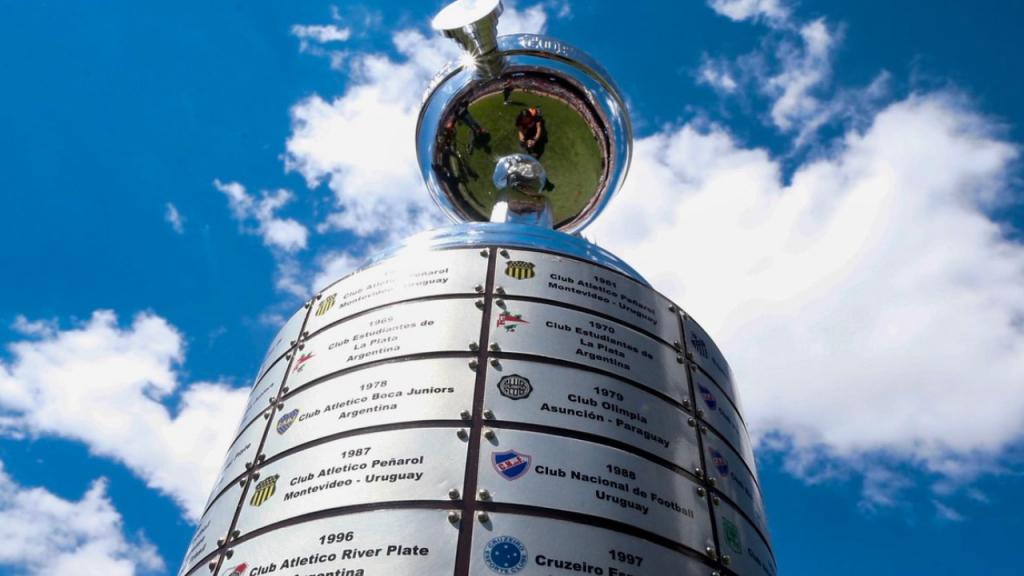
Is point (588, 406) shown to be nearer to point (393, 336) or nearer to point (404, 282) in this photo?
point (393, 336)

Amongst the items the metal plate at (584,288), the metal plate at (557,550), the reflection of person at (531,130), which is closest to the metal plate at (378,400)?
the metal plate at (557,550)

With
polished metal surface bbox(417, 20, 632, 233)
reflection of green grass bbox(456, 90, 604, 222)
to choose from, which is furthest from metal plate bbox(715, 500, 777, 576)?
reflection of green grass bbox(456, 90, 604, 222)

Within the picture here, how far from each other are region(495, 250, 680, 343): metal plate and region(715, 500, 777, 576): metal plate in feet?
5.28

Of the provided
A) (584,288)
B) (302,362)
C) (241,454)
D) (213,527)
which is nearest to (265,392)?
(302,362)

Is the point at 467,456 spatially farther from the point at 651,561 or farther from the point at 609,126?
the point at 609,126

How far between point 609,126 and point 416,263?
5508 millimetres

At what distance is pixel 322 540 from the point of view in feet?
15.6

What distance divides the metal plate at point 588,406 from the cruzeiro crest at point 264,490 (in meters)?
1.52

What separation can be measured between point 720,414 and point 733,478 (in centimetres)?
64

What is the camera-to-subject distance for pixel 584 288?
6734 millimetres

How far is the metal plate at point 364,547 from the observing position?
4512 mm

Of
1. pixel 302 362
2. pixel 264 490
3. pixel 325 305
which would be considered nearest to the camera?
pixel 264 490

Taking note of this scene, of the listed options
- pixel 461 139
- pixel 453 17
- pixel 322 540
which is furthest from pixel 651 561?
pixel 461 139

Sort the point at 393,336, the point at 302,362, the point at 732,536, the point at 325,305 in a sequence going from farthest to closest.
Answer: the point at 325,305, the point at 302,362, the point at 393,336, the point at 732,536
